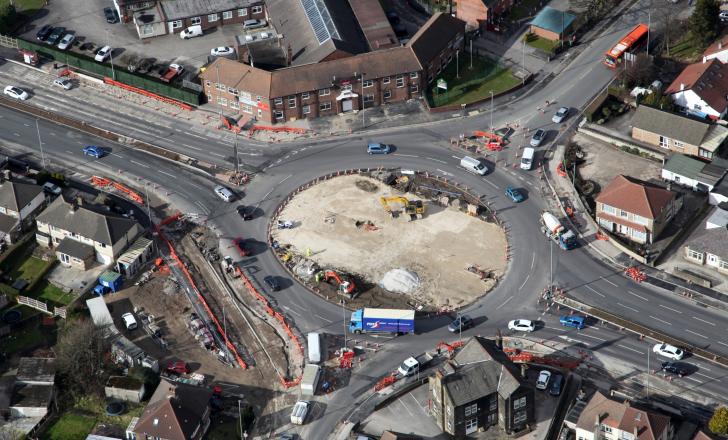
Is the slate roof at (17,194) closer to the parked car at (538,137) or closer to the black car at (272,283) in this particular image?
the black car at (272,283)

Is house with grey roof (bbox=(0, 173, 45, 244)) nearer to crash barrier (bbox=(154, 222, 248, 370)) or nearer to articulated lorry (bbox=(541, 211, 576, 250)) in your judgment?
crash barrier (bbox=(154, 222, 248, 370))

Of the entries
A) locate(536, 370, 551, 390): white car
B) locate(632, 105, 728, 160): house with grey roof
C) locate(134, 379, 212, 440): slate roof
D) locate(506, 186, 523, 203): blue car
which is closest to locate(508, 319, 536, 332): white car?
locate(536, 370, 551, 390): white car

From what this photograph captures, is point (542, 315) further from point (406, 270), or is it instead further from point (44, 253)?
point (44, 253)

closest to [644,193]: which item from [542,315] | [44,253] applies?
[542,315]

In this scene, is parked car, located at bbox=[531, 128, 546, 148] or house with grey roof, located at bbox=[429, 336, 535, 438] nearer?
house with grey roof, located at bbox=[429, 336, 535, 438]

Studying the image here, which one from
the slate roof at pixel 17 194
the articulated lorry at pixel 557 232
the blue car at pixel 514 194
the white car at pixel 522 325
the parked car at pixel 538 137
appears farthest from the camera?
the parked car at pixel 538 137

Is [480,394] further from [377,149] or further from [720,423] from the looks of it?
[377,149]

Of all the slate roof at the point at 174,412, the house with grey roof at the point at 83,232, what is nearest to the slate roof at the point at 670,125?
the house with grey roof at the point at 83,232
